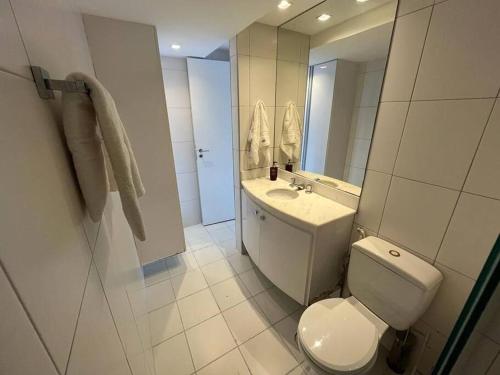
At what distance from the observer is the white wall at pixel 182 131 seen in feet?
7.26

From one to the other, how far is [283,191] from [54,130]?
157 centimetres

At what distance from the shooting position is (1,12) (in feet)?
1.08

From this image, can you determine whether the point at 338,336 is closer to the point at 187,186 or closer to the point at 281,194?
the point at 281,194

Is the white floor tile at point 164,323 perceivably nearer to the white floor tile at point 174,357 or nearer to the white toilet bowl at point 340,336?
the white floor tile at point 174,357

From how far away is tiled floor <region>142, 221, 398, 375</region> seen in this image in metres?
1.37

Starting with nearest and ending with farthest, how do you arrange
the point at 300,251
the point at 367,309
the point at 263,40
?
the point at 367,309
the point at 300,251
the point at 263,40

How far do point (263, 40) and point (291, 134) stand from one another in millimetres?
781

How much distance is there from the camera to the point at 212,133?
8.20ft

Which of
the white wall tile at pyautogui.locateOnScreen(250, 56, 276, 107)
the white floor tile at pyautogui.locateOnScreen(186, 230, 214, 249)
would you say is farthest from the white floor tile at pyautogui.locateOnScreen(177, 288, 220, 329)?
the white wall tile at pyautogui.locateOnScreen(250, 56, 276, 107)

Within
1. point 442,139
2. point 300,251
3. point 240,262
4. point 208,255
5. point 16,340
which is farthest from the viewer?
point 208,255

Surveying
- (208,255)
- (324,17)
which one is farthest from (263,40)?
(208,255)

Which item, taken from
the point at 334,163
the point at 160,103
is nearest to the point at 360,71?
the point at 334,163

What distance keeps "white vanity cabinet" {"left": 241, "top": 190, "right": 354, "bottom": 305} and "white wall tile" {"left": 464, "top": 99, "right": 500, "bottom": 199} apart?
60 centimetres

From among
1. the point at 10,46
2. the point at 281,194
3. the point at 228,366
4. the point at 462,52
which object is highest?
the point at 462,52
